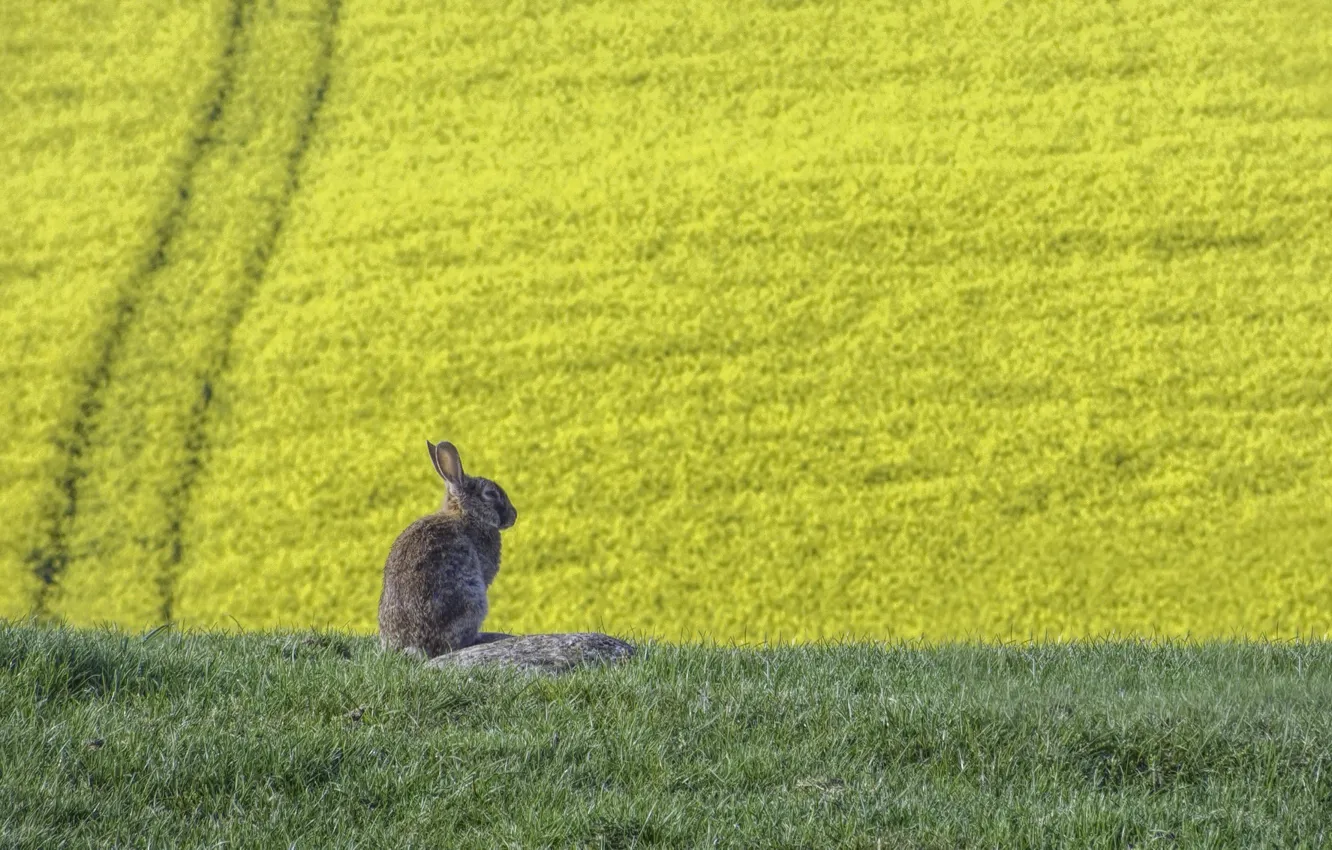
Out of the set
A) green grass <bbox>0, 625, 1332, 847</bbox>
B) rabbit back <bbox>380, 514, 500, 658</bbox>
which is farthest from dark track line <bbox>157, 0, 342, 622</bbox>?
green grass <bbox>0, 625, 1332, 847</bbox>

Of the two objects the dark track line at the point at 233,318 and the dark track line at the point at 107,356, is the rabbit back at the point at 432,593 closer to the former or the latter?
the dark track line at the point at 233,318

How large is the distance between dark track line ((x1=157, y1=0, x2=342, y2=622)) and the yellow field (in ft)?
0.15

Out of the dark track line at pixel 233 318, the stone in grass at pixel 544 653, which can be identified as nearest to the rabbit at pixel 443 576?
the stone in grass at pixel 544 653

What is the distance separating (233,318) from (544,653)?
1037 centimetres

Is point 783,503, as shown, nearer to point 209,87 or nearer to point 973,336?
point 973,336

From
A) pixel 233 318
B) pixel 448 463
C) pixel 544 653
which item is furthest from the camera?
pixel 233 318

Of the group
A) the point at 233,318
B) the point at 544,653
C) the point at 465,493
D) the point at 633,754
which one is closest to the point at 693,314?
the point at 233,318

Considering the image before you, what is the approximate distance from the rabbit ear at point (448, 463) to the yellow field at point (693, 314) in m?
4.57

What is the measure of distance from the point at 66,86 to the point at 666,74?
313 inches

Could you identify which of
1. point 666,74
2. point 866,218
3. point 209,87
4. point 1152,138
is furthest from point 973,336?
point 209,87

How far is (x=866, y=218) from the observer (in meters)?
16.0

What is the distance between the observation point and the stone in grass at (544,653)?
655cm

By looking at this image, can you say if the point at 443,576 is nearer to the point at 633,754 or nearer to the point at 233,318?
the point at 633,754

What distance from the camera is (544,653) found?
6668 millimetres
